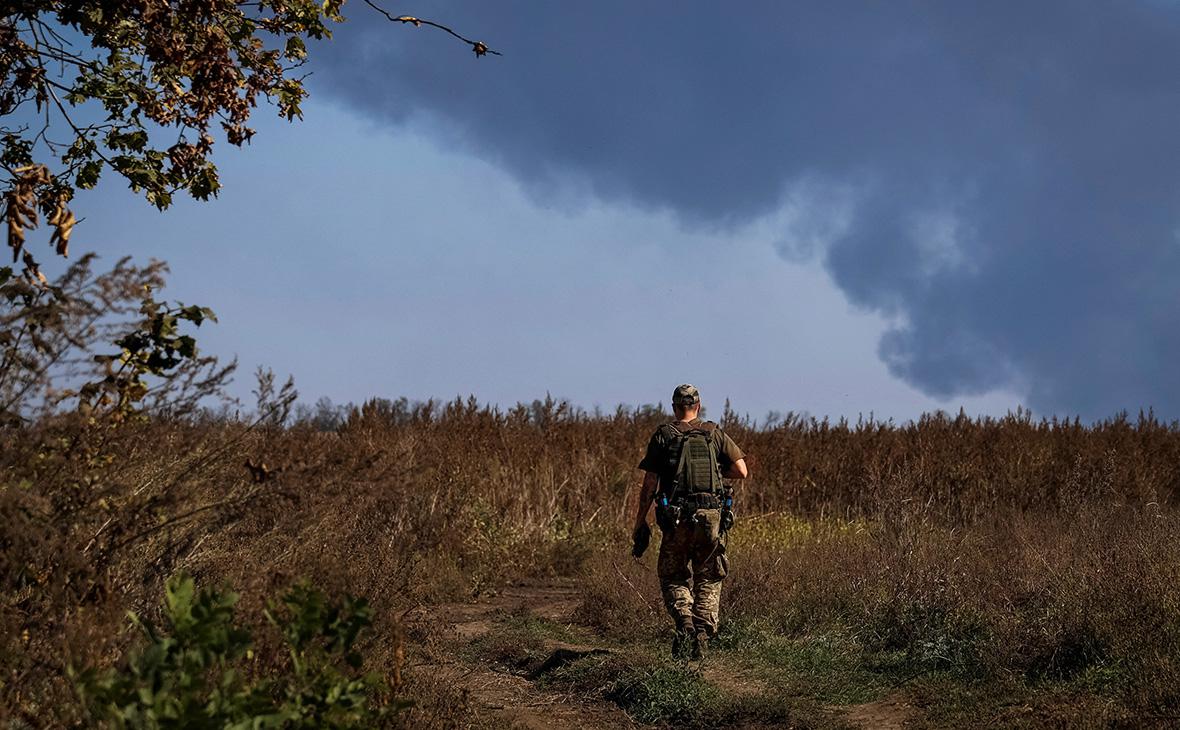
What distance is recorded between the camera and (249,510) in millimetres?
5762

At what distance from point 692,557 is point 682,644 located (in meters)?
0.72

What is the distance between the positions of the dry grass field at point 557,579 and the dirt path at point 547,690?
0.12 ft

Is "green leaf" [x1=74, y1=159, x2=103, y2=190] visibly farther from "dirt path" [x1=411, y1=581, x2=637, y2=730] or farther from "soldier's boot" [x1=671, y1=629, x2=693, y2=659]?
"soldier's boot" [x1=671, y1=629, x2=693, y2=659]

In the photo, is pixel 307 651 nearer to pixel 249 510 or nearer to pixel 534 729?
pixel 249 510

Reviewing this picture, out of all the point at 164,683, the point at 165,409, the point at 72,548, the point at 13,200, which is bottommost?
the point at 164,683

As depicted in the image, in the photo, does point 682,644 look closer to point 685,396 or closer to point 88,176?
point 685,396

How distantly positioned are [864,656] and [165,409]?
603 centimetres

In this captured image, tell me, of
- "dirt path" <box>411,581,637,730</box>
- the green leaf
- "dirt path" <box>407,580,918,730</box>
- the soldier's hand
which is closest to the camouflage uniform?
the soldier's hand

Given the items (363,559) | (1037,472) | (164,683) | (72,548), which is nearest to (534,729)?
(363,559)

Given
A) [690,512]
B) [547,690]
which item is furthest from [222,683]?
[690,512]

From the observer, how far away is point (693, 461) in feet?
31.2

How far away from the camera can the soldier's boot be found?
957 cm

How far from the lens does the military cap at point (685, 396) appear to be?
9.77 m

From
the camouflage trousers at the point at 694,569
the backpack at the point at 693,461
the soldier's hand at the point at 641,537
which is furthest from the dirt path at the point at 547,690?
the backpack at the point at 693,461
